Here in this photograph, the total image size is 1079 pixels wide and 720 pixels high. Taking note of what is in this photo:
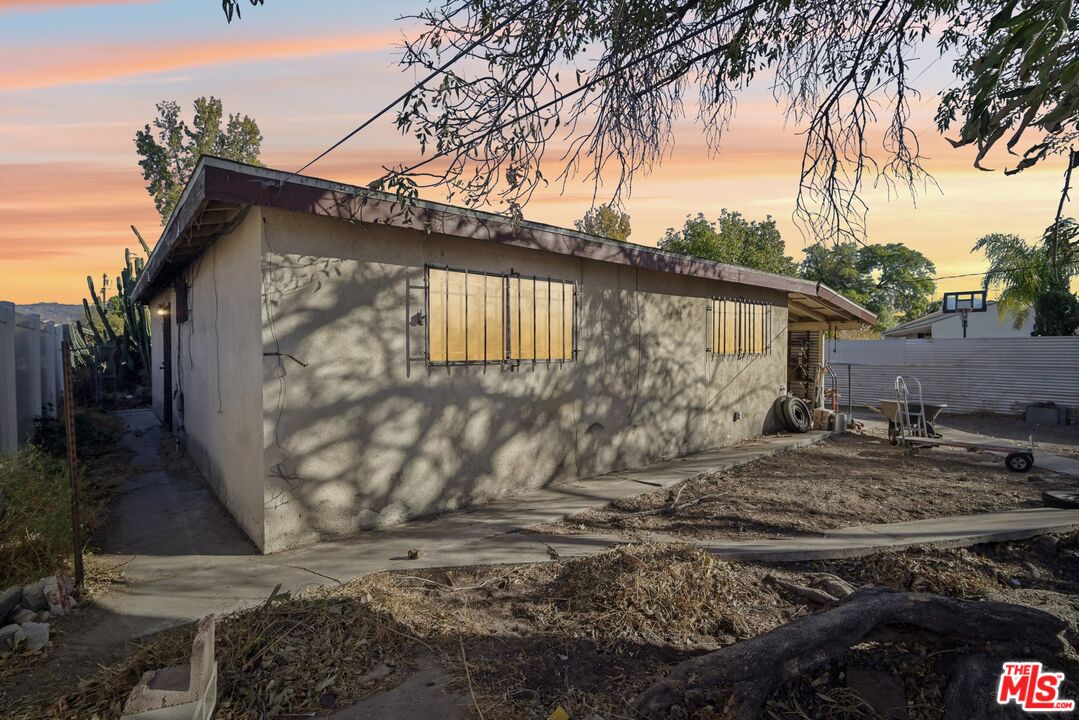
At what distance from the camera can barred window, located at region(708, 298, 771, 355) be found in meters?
11.5

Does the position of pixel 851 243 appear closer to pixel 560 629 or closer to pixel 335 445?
pixel 560 629

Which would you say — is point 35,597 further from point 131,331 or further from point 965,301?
point 965,301

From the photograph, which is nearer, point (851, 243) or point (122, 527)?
point (851, 243)

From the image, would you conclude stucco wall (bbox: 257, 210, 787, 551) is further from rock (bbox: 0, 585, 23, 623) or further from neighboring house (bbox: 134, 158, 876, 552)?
rock (bbox: 0, 585, 23, 623)

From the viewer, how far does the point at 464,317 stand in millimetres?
7121

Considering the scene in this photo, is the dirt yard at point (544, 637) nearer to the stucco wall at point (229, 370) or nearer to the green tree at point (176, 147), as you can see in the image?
the stucco wall at point (229, 370)

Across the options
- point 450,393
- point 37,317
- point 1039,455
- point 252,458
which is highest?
point 37,317

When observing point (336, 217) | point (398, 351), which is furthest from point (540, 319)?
point (336, 217)

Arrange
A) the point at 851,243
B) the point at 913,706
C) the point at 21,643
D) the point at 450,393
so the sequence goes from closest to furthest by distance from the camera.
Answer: the point at 913,706
the point at 21,643
the point at 851,243
the point at 450,393

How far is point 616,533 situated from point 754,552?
141cm

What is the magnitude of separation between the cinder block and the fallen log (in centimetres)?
211

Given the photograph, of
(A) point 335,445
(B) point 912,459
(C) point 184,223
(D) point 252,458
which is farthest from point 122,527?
(B) point 912,459

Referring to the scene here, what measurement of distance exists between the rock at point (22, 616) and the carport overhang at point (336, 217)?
3.24 m

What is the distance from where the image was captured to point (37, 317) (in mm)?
11586
